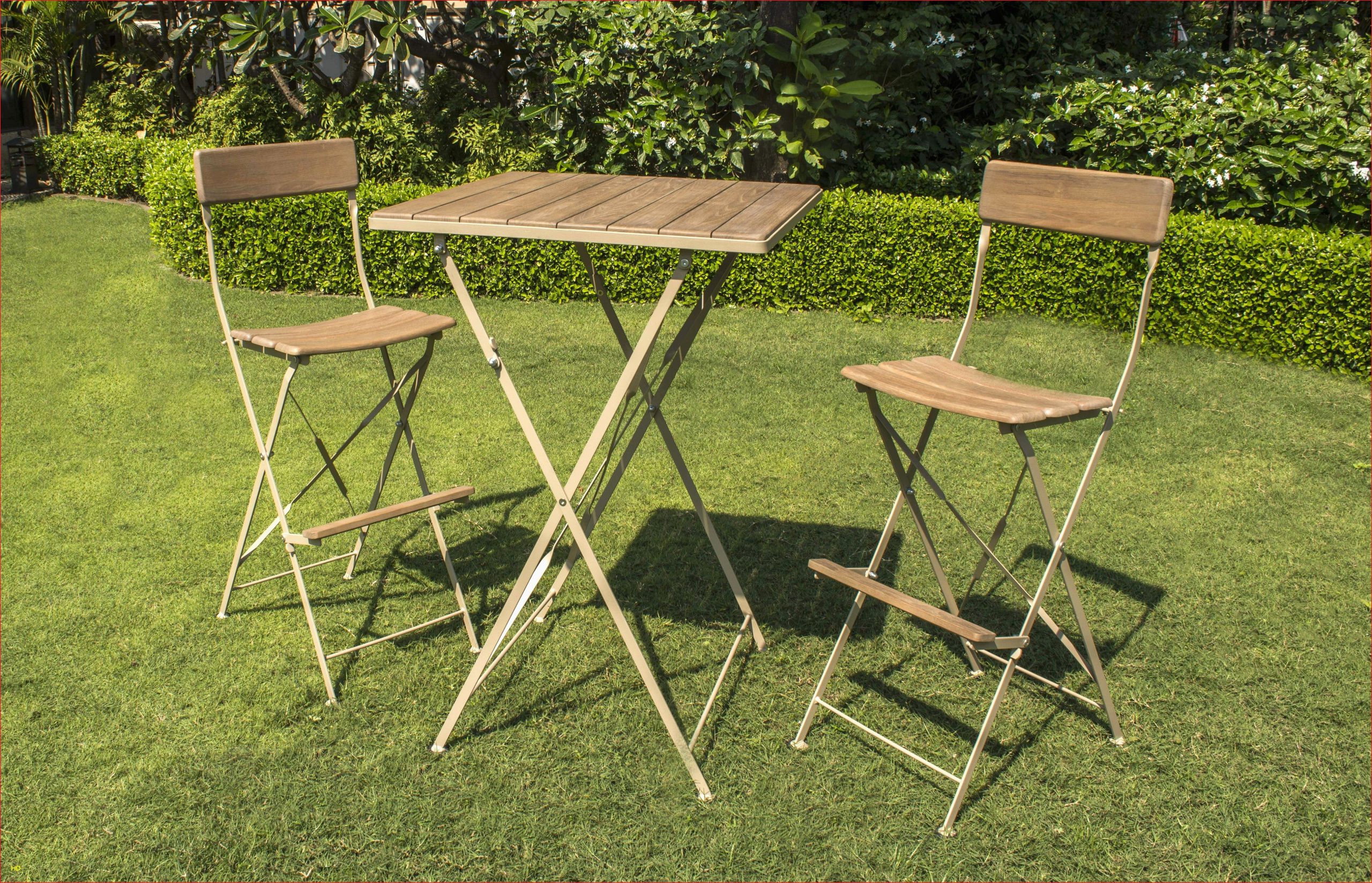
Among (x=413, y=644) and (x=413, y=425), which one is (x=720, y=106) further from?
(x=413, y=644)

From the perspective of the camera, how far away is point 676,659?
3.54m

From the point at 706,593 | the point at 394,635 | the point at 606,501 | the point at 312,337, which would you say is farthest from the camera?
the point at 706,593

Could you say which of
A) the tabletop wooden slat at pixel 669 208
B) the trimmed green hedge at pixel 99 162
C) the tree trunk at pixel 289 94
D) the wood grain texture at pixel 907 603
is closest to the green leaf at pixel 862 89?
the tabletop wooden slat at pixel 669 208

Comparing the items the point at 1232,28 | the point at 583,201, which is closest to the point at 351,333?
the point at 583,201

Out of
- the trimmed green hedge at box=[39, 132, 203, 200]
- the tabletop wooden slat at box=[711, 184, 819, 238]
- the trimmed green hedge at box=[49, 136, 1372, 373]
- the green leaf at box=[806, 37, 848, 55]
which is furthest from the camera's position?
the trimmed green hedge at box=[39, 132, 203, 200]

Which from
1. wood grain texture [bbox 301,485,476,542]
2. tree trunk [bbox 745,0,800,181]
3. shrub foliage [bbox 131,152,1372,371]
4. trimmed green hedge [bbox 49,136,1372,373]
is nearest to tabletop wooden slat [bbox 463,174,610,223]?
wood grain texture [bbox 301,485,476,542]

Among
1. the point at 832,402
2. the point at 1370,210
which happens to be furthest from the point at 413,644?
the point at 1370,210

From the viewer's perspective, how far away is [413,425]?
5.45m

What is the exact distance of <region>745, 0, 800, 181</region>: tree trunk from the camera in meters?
7.82

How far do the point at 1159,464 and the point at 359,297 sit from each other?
5621 millimetres

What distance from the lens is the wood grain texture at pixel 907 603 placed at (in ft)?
9.00

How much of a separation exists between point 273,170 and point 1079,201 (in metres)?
2.54

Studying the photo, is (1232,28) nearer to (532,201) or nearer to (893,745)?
(532,201)

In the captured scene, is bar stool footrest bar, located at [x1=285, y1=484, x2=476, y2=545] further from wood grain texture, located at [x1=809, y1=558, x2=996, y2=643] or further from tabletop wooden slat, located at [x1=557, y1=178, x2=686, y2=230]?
wood grain texture, located at [x1=809, y1=558, x2=996, y2=643]
